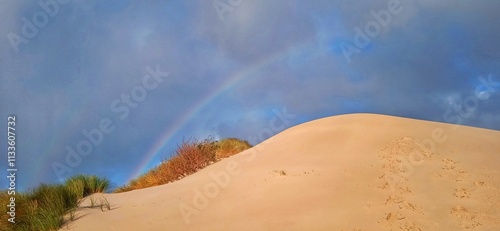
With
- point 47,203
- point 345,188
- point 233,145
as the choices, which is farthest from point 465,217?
point 233,145

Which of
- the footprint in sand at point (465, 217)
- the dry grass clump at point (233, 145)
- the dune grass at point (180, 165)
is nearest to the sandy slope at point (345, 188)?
the footprint in sand at point (465, 217)

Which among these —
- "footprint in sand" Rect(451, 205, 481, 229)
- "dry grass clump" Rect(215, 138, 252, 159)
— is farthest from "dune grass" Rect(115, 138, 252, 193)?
"footprint in sand" Rect(451, 205, 481, 229)

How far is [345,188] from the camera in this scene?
26.3ft

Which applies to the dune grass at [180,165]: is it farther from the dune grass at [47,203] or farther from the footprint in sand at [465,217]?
the footprint in sand at [465,217]

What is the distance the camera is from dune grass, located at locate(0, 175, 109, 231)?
334 inches

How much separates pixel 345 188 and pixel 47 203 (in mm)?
7028

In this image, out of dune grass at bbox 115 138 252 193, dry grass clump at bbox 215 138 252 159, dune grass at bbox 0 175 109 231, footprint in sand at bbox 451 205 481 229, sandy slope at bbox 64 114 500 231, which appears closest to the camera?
footprint in sand at bbox 451 205 481 229

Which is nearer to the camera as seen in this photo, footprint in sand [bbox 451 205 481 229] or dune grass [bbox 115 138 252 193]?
footprint in sand [bbox 451 205 481 229]

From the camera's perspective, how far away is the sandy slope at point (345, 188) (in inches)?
278

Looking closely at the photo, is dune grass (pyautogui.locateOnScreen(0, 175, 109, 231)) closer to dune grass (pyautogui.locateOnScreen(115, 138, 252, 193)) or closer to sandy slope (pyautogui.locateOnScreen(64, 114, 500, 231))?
sandy slope (pyautogui.locateOnScreen(64, 114, 500, 231))

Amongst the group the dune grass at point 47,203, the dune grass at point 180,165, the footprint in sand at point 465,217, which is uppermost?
the dune grass at point 180,165

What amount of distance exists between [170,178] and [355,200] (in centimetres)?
843

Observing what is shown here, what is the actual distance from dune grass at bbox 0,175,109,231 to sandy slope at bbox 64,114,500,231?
56 cm

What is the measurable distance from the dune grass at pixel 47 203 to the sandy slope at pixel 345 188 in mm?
563
